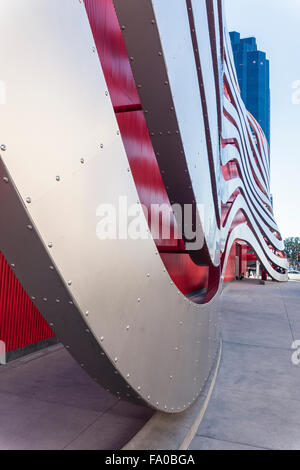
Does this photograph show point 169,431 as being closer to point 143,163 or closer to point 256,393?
point 256,393

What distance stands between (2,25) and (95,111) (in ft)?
1.90

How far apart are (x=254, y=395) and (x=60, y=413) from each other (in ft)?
7.96

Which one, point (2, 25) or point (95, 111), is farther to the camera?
point (95, 111)

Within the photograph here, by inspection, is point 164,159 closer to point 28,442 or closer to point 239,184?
point 28,442

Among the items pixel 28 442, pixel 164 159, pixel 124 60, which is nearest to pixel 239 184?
pixel 124 60

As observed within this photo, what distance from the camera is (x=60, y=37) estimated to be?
1438 mm

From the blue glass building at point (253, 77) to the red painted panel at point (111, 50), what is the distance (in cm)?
10669

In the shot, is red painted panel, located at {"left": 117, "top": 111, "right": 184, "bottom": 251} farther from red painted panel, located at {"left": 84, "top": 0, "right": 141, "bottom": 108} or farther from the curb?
the curb

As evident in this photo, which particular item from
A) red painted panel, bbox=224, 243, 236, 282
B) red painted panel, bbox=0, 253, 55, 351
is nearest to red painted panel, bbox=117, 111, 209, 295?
red painted panel, bbox=0, 253, 55, 351

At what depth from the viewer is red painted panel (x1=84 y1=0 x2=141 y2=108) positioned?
4.26 m

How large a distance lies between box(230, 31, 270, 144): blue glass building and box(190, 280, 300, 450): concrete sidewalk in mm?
105679

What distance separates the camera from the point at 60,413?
138 inches

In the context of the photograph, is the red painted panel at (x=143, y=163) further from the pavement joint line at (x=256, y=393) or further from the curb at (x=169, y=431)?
the curb at (x=169, y=431)
